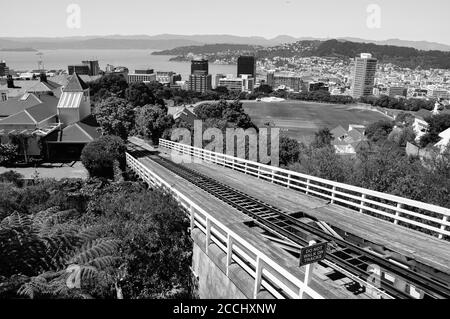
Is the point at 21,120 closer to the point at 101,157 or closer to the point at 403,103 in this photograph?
the point at 101,157

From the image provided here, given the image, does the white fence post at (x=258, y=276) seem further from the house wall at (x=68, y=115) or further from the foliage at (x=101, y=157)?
the house wall at (x=68, y=115)

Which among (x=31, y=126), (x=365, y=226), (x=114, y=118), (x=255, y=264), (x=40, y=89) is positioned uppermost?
(x=40, y=89)

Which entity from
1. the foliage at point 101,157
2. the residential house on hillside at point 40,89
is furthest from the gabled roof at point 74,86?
the foliage at point 101,157

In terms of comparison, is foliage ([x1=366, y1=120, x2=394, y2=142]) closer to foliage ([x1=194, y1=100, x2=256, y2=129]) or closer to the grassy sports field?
the grassy sports field

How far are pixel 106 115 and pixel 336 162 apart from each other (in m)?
20.3

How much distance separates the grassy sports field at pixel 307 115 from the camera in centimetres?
11618

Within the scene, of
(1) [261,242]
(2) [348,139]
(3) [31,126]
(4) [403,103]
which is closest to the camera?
(1) [261,242]

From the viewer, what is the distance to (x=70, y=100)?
38062 mm

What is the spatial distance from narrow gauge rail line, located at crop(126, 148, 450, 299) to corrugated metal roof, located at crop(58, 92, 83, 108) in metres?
26.7

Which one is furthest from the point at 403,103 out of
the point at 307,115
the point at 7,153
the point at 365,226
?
the point at 365,226

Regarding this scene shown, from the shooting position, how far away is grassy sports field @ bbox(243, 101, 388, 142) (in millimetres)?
Answer: 116175

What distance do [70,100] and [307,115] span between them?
116130mm

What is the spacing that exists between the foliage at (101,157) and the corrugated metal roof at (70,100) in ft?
46.3
